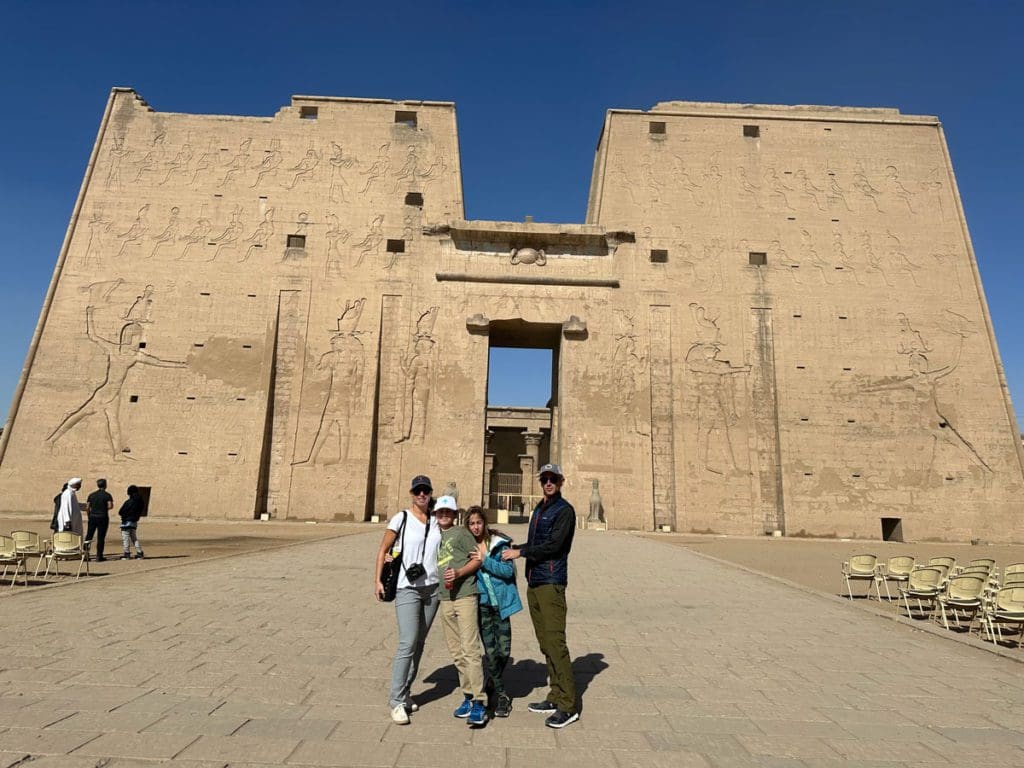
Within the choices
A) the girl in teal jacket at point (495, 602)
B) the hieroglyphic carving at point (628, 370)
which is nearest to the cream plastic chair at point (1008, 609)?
the girl in teal jacket at point (495, 602)

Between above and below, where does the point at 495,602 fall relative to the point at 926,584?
above

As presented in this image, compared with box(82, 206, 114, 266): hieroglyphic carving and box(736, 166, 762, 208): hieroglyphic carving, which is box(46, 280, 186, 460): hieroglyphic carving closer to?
box(82, 206, 114, 266): hieroglyphic carving

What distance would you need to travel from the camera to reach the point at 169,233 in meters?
20.8

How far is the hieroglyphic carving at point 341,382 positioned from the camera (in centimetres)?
1930

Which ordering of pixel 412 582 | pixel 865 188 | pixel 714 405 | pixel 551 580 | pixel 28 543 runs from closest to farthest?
pixel 412 582 → pixel 551 580 → pixel 28 543 → pixel 714 405 → pixel 865 188

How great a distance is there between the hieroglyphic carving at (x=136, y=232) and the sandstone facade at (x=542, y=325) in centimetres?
14

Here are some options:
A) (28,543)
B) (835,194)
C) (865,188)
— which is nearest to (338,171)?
(28,543)

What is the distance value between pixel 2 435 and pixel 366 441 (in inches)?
444

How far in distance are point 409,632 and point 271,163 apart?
22107 millimetres

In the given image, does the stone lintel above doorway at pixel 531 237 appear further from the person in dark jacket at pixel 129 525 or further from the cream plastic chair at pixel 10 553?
the cream plastic chair at pixel 10 553

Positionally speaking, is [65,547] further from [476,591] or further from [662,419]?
[662,419]

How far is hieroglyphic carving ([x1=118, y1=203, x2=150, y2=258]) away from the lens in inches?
813

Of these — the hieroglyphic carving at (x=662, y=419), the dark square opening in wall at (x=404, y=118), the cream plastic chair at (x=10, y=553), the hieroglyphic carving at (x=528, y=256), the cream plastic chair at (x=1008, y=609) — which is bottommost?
the cream plastic chair at (x=1008, y=609)

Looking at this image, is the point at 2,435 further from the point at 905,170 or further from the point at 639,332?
the point at 905,170
